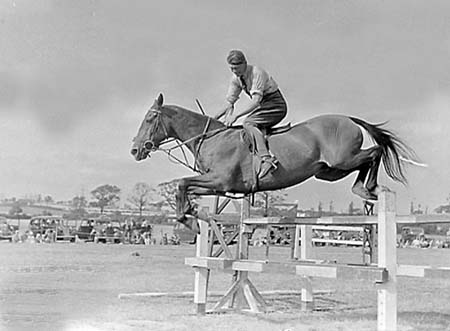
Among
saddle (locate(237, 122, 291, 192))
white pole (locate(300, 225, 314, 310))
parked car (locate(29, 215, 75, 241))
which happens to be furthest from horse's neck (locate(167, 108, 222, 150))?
parked car (locate(29, 215, 75, 241))

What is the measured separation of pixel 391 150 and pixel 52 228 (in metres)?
16.4

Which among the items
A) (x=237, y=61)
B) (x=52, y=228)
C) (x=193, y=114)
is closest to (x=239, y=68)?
(x=237, y=61)

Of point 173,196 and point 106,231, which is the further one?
point 106,231

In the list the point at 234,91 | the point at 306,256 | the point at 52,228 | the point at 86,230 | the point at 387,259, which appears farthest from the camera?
the point at 86,230

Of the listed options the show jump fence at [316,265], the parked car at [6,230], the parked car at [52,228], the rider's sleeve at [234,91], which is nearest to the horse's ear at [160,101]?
the rider's sleeve at [234,91]

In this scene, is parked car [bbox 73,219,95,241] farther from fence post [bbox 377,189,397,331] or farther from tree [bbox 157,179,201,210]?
fence post [bbox 377,189,397,331]

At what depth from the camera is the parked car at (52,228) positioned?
1812 centimetres

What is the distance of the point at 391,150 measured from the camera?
4363 millimetres

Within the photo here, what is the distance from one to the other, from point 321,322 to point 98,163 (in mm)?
5400

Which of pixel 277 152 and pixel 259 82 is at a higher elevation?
pixel 259 82

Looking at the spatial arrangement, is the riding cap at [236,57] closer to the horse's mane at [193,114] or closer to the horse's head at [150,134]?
the horse's mane at [193,114]

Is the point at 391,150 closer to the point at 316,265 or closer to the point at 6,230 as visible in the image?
the point at 316,265

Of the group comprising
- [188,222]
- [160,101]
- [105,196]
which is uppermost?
[105,196]

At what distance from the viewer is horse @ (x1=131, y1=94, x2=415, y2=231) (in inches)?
159
